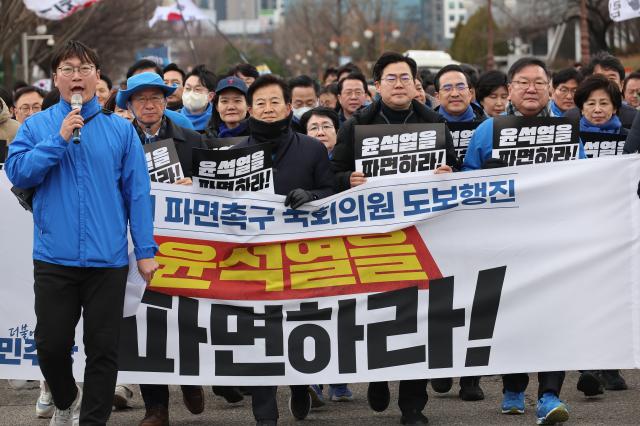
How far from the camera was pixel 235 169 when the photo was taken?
22.4ft

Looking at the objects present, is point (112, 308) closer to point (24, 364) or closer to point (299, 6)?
point (24, 364)

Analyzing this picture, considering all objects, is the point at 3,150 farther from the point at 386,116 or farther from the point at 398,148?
the point at 398,148

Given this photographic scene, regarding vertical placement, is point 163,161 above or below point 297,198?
above

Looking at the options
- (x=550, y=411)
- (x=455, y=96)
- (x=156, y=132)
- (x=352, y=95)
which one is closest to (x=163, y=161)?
(x=156, y=132)

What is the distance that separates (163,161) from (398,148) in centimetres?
137

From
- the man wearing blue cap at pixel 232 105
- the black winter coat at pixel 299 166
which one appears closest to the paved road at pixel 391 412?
the black winter coat at pixel 299 166

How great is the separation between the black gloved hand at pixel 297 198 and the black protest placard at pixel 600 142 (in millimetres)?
2312

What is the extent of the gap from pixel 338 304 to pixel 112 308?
1.41 meters

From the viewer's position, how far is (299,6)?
100625 millimetres

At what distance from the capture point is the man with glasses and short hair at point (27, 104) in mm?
9219

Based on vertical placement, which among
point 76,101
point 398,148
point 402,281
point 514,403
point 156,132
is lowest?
point 514,403

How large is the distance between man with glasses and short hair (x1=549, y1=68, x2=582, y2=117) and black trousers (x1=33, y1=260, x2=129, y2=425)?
4.95m

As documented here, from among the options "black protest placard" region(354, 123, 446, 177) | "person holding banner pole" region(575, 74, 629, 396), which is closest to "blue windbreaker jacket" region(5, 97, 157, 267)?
"black protest placard" region(354, 123, 446, 177)

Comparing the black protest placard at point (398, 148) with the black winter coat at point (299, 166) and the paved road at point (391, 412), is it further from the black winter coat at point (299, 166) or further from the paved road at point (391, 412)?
the paved road at point (391, 412)
